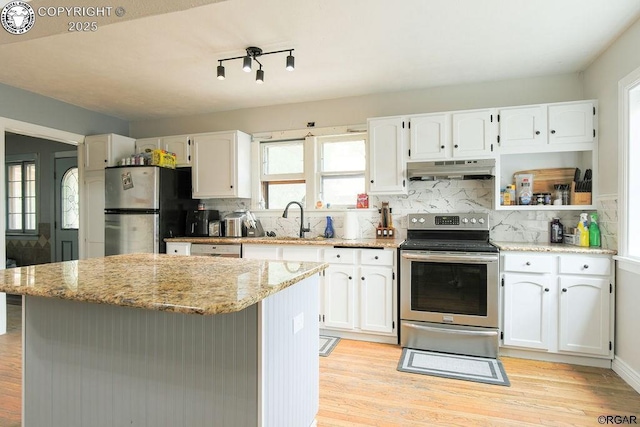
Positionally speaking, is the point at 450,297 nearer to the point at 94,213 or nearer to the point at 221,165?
the point at 221,165

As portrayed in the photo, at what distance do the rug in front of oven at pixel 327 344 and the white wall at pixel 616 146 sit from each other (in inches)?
85.2

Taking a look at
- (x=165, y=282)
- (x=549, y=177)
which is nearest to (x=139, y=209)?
(x=165, y=282)

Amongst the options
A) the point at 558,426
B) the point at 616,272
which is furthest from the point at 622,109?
the point at 558,426

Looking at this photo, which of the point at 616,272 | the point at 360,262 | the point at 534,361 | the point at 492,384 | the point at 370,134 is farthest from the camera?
the point at 370,134

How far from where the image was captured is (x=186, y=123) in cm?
446

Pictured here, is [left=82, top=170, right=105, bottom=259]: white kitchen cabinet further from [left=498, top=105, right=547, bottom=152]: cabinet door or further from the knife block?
the knife block

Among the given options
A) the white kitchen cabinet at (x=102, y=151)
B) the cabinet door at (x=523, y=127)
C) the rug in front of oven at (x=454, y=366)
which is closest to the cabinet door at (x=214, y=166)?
the white kitchen cabinet at (x=102, y=151)

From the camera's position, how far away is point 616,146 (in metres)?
2.52

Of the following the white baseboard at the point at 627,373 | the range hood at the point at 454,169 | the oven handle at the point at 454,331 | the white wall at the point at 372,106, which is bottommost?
the white baseboard at the point at 627,373

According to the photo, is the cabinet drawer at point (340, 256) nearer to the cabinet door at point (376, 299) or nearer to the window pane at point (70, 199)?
the cabinet door at point (376, 299)

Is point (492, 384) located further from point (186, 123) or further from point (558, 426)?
point (186, 123)

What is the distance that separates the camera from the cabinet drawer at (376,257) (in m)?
3.02

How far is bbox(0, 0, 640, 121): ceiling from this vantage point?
7.05 ft

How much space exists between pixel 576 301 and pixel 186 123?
4.64 metres
